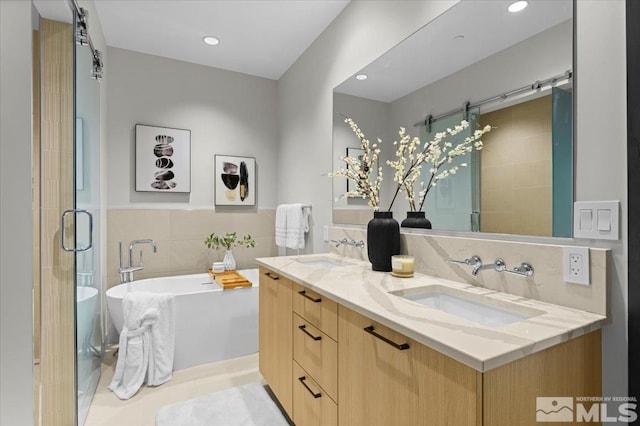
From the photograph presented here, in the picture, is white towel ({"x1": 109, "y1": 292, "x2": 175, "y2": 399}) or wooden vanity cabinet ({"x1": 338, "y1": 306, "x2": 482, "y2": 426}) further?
white towel ({"x1": 109, "y1": 292, "x2": 175, "y2": 399})

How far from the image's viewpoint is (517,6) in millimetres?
1250

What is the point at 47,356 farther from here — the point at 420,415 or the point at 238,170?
Result: the point at 238,170

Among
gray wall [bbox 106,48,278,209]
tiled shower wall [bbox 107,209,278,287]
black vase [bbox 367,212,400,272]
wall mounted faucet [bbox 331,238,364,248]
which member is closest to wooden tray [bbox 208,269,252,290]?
tiled shower wall [bbox 107,209,278,287]

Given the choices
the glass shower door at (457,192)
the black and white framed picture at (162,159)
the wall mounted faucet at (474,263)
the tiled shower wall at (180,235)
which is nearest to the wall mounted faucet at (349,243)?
the glass shower door at (457,192)

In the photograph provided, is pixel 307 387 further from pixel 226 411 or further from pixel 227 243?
pixel 227 243

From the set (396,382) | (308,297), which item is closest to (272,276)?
(308,297)

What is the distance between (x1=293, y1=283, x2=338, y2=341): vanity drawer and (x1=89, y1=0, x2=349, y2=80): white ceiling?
6.73 ft

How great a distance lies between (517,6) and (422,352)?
1336mm

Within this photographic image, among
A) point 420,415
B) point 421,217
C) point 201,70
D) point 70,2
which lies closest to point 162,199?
point 201,70

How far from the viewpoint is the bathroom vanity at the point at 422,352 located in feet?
2.51

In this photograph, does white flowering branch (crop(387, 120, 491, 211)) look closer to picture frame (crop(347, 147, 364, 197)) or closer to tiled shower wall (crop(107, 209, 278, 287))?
picture frame (crop(347, 147, 364, 197))

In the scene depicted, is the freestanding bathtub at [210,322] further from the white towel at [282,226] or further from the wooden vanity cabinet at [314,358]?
the wooden vanity cabinet at [314,358]

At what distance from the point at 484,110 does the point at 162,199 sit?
2.89m

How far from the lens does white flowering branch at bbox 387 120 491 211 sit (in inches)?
58.0
